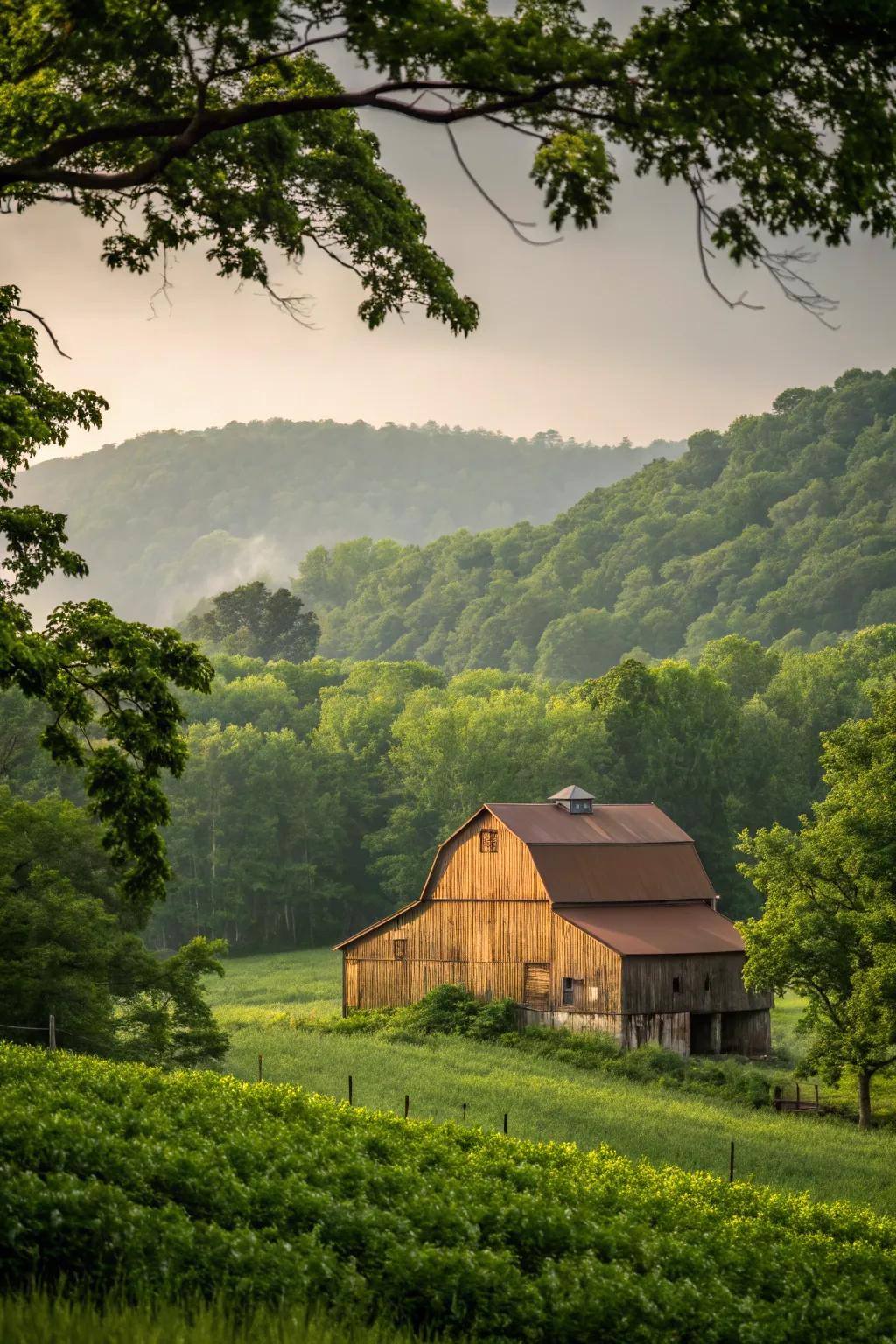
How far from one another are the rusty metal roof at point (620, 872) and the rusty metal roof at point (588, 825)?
291 mm

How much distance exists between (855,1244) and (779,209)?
42.6 feet

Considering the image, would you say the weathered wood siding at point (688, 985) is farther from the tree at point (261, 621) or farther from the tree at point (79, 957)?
the tree at point (261, 621)

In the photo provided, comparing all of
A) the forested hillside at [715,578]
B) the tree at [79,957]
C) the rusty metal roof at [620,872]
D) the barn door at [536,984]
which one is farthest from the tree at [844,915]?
the forested hillside at [715,578]

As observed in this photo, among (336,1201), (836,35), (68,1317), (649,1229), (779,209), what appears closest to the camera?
(68,1317)

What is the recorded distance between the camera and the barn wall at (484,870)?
59969 millimetres

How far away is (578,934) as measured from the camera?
57.3 metres

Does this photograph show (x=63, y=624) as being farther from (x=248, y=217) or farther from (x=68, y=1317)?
(x=68, y=1317)

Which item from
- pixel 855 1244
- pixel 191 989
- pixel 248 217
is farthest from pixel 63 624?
pixel 191 989

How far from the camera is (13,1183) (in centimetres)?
1394

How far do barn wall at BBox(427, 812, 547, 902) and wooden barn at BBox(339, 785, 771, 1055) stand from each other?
0.05m

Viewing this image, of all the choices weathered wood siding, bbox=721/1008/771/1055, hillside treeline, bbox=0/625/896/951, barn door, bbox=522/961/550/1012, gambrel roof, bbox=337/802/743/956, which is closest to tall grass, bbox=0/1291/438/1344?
gambrel roof, bbox=337/802/743/956

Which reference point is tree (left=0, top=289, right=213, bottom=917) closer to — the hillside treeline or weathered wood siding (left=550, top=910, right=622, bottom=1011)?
weathered wood siding (left=550, top=910, right=622, bottom=1011)

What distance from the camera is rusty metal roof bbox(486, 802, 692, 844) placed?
6109 cm

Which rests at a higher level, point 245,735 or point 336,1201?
point 245,735
